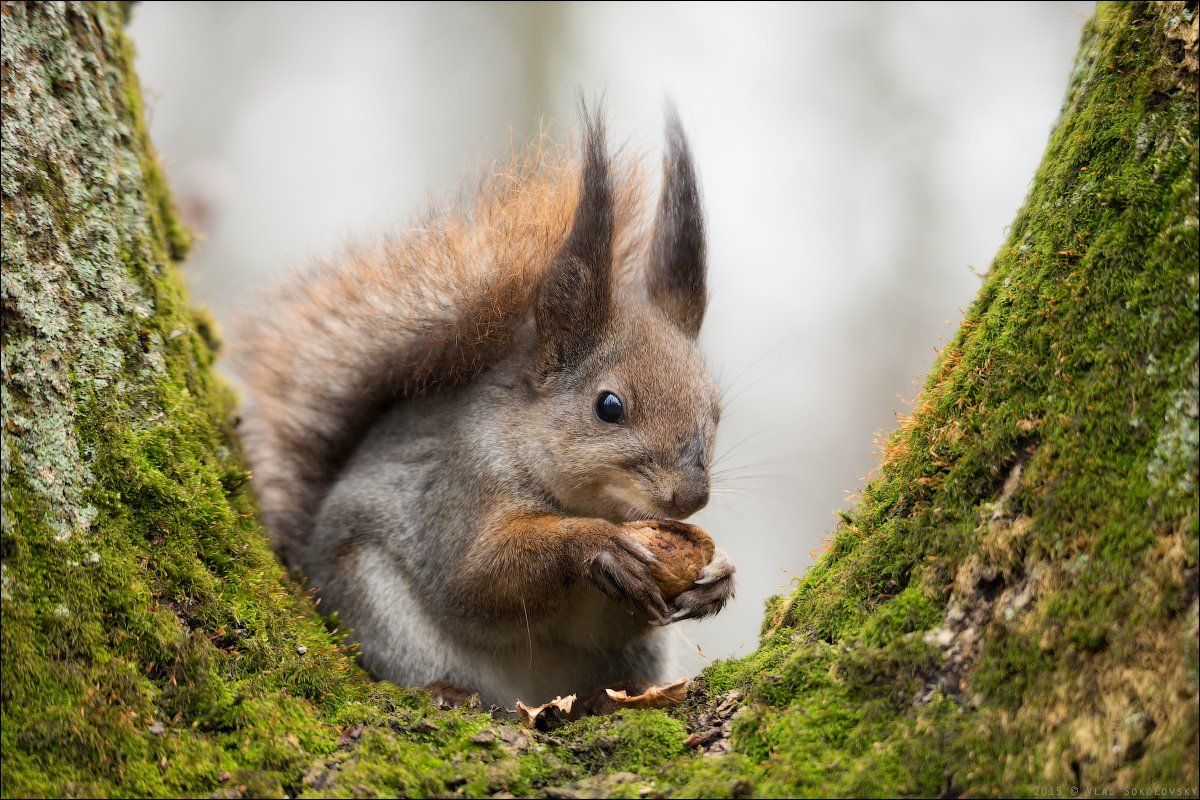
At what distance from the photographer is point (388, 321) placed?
323 cm

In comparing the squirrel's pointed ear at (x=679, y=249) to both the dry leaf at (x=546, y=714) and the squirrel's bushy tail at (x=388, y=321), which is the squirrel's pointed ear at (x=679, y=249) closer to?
the squirrel's bushy tail at (x=388, y=321)

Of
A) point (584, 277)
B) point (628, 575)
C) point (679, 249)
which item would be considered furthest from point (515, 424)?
point (679, 249)

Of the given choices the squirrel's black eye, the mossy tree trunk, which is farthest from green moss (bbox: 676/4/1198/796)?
the squirrel's black eye

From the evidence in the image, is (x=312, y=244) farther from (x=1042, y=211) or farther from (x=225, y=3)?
(x=225, y=3)

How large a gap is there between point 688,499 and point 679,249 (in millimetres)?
994

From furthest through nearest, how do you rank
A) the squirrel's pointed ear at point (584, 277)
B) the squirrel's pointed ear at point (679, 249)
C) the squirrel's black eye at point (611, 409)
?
1. the squirrel's pointed ear at point (679, 249)
2. the squirrel's black eye at point (611, 409)
3. the squirrel's pointed ear at point (584, 277)

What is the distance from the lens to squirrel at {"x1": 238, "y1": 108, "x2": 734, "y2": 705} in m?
2.90

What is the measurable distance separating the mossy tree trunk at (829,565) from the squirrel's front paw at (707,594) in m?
0.40

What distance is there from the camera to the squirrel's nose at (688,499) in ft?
9.30

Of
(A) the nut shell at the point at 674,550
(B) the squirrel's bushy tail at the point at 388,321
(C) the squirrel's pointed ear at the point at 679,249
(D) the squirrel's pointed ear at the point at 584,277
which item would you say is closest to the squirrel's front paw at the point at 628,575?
(A) the nut shell at the point at 674,550

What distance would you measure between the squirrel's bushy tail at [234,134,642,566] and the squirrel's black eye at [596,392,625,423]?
471mm

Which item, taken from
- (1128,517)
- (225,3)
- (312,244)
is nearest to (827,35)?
(225,3)

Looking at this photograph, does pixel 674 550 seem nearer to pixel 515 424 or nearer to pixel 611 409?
pixel 611 409

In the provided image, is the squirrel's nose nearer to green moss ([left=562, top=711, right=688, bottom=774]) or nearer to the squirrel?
the squirrel
